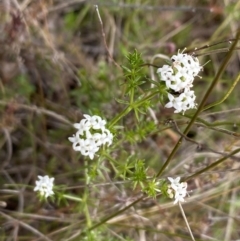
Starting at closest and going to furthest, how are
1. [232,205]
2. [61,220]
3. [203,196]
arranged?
[61,220] < [203,196] < [232,205]

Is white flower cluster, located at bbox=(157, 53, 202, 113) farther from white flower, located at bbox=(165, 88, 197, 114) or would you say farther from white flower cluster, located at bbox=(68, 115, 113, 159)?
white flower cluster, located at bbox=(68, 115, 113, 159)

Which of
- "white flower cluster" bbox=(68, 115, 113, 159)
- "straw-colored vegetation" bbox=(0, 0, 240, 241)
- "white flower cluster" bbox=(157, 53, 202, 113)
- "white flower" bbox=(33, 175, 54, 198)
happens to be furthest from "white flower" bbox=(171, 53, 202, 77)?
"white flower" bbox=(33, 175, 54, 198)

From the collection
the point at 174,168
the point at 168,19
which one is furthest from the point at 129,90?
the point at 168,19

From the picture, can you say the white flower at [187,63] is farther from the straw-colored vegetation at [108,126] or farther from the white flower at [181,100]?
the straw-colored vegetation at [108,126]

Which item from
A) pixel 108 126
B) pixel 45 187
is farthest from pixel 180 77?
pixel 45 187

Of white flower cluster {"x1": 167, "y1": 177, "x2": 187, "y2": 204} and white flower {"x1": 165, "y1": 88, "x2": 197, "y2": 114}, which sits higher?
white flower {"x1": 165, "y1": 88, "x2": 197, "y2": 114}

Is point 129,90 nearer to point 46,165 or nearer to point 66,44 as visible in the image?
point 46,165
